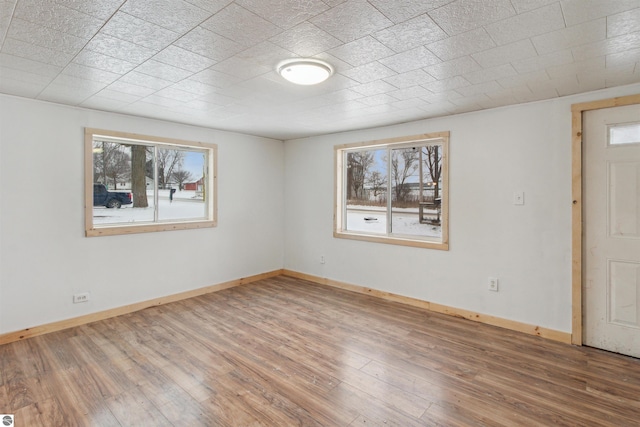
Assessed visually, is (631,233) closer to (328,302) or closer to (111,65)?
(328,302)

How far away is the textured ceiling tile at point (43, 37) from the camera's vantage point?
1.81m

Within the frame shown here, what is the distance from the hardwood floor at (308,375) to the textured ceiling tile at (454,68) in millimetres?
2333

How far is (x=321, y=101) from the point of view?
3.24 meters

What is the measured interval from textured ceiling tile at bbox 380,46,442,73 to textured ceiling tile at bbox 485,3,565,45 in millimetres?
390

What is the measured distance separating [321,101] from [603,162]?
264cm

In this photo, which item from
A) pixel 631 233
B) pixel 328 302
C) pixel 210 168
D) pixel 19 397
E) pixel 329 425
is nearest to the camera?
pixel 329 425

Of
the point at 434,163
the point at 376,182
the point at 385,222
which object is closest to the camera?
the point at 434,163

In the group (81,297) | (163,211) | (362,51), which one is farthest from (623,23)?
(81,297)

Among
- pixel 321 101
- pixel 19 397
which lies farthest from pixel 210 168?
pixel 19 397

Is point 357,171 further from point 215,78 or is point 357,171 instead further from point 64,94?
point 64,94

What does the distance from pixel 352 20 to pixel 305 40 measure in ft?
1.14

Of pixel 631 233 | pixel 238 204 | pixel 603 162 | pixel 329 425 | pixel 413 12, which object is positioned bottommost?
pixel 329 425

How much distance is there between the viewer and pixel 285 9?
163 cm

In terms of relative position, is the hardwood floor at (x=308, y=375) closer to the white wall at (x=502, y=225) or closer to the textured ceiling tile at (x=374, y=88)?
the white wall at (x=502, y=225)
